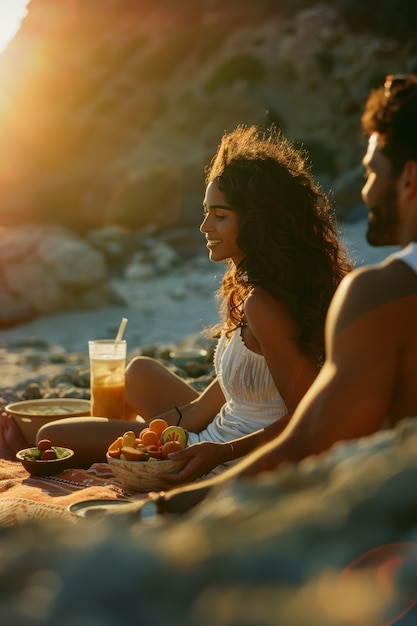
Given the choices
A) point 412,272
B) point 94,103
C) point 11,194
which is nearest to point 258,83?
point 94,103

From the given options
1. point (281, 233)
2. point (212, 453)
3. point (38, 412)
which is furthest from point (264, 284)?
point (38, 412)

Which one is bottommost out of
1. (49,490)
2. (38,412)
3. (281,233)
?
(49,490)

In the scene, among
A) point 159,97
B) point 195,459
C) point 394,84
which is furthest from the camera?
point 159,97

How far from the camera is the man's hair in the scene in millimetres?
1746

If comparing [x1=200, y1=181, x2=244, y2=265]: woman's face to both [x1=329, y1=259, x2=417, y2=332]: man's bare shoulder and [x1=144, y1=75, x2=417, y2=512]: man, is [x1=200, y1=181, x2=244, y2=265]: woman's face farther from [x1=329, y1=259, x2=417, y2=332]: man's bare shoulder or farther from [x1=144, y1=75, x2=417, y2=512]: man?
[x1=329, y1=259, x2=417, y2=332]: man's bare shoulder

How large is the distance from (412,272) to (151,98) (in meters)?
19.1

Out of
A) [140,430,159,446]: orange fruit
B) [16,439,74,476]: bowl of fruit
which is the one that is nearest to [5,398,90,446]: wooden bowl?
[16,439,74,476]: bowl of fruit

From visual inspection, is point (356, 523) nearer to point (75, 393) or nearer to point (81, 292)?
point (75, 393)

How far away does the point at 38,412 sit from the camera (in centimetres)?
402

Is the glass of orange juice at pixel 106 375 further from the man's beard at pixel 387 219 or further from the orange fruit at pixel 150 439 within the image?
the man's beard at pixel 387 219

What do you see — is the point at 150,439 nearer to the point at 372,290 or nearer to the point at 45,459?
the point at 45,459

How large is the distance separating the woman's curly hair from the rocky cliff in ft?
39.3

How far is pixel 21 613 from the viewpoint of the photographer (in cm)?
69

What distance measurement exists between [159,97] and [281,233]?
17475mm
